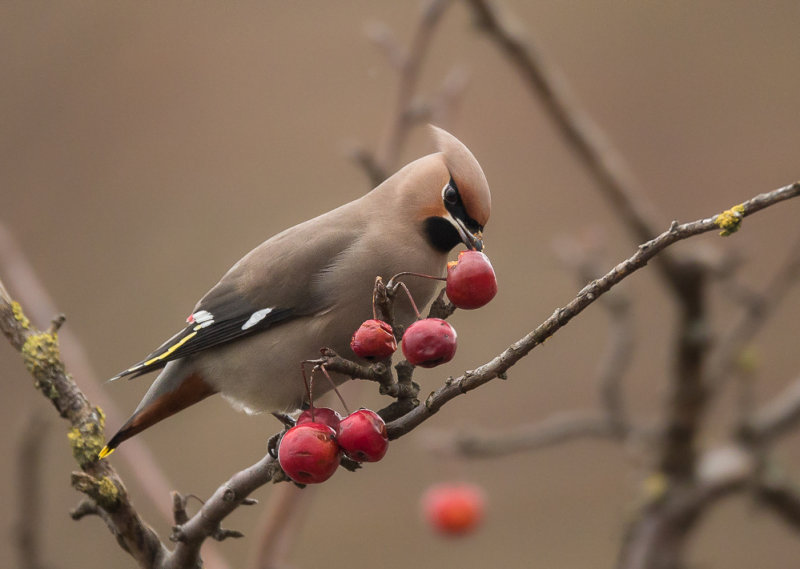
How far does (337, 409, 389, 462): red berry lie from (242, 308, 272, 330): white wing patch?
26.3 inches

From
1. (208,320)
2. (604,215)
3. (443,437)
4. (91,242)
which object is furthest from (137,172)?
(208,320)

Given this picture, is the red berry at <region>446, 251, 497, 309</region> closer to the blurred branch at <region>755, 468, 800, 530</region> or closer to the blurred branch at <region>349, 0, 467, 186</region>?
the blurred branch at <region>349, 0, 467, 186</region>

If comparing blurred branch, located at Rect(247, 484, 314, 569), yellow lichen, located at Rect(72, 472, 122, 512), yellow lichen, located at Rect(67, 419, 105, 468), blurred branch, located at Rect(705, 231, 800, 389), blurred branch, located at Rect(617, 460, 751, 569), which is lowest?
blurred branch, located at Rect(617, 460, 751, 569)

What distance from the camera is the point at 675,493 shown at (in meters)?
2.72

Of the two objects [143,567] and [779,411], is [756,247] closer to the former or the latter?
[779,411]

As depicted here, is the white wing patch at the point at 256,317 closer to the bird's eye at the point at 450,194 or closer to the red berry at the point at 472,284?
the bird's eye at the point at 450,194

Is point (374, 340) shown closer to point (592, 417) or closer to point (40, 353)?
point (40, 353)

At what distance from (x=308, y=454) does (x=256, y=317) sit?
667mm

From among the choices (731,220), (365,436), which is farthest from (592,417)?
(731,220)

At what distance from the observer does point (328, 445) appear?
56.9 inches

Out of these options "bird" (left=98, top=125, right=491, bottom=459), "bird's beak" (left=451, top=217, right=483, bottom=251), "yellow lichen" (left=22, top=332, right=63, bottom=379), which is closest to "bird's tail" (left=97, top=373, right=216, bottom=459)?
"bird" (left=98, top=125, right=491, bottom=459)

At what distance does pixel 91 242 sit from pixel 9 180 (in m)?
0.57

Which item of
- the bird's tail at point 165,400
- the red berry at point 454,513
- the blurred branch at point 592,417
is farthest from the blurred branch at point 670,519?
the bird's tail at point 165,400

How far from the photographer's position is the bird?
6.52 ft
